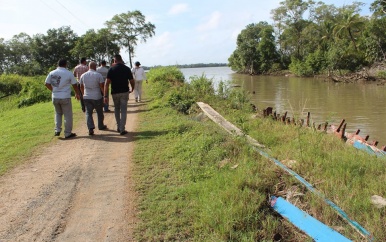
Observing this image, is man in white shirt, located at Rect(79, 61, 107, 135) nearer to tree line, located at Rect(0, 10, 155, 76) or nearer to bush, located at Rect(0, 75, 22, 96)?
bush, located at Rect(0, 75, 22, 96)

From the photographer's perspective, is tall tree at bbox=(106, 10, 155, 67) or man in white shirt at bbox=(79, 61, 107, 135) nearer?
man in white shirt at bbox=(79, 61, 107, 135)

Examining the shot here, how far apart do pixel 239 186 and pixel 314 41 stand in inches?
2336

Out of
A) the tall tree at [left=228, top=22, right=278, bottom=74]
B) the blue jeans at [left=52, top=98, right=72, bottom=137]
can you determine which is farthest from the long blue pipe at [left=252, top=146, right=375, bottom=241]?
the tall tree at [left=228, top=22, right=278, bottom=74]

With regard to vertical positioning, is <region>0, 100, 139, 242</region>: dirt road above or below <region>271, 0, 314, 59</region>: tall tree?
below

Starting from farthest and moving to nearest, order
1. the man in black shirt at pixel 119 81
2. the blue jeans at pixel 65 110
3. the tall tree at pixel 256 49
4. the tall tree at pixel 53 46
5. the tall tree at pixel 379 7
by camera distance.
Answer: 1. the tall tree at pixel 256 49
2. the tall tree at pixel 53 46
3. the tall tree at pixel 379 7
4. the man in black shirt at pixel 119 81
5. the blue jeans at pixel 65 110

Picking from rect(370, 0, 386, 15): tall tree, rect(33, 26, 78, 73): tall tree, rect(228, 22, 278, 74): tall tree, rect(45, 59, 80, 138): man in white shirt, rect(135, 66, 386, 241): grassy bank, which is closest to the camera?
rect(135, 66, 386, 241): grassy bank

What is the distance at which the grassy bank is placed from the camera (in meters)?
3.66

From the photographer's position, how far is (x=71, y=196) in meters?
4.75

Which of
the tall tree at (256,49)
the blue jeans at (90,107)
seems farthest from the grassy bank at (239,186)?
the tall tree at (256,49)

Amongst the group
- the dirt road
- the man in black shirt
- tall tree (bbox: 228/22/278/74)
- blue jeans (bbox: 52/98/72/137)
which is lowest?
the dirt road

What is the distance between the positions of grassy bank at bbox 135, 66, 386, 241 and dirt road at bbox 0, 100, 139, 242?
0.28 m

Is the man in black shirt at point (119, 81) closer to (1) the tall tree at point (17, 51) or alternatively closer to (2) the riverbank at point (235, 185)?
(2) the riverbank at point (235, 185)

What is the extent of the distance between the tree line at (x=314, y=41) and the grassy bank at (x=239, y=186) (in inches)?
1619

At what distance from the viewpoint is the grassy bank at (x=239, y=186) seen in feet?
12.0
